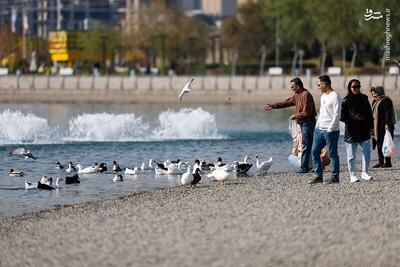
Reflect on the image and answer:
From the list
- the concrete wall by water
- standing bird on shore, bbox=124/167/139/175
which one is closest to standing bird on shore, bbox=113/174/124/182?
standing bird on shore, bbox=124/167/139/175

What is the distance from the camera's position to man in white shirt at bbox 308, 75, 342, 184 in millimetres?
22812

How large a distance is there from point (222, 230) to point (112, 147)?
903 inches

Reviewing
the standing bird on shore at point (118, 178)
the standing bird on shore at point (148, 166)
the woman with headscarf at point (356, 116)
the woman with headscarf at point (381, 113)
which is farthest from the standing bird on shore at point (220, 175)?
the standing bird on shore at point (148, 166)

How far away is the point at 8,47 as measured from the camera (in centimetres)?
14550

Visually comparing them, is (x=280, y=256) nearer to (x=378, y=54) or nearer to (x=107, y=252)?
(x=107, y=252)

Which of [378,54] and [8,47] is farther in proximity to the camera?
[8,47]

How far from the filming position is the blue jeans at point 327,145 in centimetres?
2309

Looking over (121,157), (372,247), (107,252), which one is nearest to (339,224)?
(372,247)

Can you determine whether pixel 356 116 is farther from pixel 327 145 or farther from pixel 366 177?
pixel 366 177

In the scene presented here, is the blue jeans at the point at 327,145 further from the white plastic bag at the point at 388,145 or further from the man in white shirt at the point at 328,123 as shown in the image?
the white plastic bag at the point at 388,145

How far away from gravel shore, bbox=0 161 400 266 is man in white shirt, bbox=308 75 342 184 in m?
0.59

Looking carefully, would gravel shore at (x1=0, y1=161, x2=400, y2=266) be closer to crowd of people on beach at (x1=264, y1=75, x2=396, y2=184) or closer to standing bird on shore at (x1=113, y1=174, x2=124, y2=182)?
crowd of people on beach at (x1=264, y1=75, x2=396, y2=184)

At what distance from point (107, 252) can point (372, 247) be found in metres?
3.16

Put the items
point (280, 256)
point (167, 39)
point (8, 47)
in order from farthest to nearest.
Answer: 1. point (8, 47)
2. point (167, 39)
3. point (280, 256)
